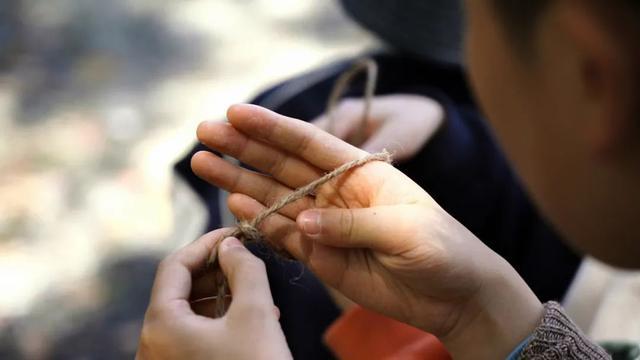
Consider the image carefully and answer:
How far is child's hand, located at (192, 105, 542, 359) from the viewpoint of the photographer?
22.5 inches

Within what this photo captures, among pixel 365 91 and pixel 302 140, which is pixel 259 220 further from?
pixel 365 91

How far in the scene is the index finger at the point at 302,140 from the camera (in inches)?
22.8

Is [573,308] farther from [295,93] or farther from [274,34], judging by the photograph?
[274,34]

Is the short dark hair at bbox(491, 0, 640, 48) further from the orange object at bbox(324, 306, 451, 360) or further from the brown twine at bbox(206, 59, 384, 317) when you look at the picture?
the orange object at bbox(324, 306, 451, 360)

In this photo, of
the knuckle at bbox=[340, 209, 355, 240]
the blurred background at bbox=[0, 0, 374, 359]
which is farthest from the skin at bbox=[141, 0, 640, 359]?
the blurred background at bbox=[0, 0, 374, 359]

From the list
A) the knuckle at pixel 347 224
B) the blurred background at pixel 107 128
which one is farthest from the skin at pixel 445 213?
the blurred background at pixel 107 128

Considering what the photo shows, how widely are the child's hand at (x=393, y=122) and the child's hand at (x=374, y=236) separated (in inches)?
9.3

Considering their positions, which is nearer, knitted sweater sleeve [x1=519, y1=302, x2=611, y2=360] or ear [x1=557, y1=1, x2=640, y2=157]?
ear [x1=557, y1=1, x2=640, y2=157]

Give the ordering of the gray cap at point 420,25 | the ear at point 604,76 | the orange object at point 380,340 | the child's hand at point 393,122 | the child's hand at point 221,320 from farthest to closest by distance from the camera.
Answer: the gray cap at point 420,25 → the child's hand at point 393,122 → the orange object at point 380,340 → the child's hand at point 221,320 → the ear at point 604,76

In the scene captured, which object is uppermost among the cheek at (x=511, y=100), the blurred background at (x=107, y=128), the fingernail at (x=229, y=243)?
the cheek at (x=511, y=100)

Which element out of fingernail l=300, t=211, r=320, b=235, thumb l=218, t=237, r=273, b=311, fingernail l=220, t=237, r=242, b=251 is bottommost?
thumb l=218, t=237, r=273, b=311

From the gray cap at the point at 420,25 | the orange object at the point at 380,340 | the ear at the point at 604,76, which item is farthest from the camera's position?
the gray cap at the point at 420,25

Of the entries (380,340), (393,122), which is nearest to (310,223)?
(380,340)

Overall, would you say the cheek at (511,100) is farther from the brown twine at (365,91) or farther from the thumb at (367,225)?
the brown twine at (365,91)
